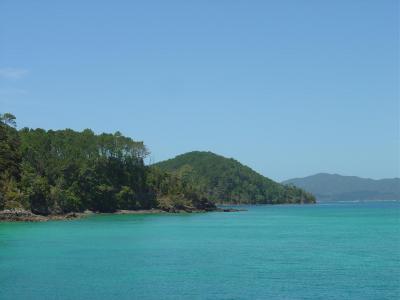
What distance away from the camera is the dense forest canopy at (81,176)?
11588cm

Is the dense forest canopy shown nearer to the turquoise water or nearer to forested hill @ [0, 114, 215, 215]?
forested hill @ [0, 114, 215, 215]

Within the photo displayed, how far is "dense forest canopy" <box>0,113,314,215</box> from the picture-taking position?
380ft

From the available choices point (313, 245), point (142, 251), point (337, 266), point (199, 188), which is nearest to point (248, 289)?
point (337, 266)

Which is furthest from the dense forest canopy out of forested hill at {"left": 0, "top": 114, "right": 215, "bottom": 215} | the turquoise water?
the turquoise water

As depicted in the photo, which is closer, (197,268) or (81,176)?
(197,268)

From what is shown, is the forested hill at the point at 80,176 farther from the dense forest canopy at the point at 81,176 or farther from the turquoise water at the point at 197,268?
the turquoise water at the point at 197,268

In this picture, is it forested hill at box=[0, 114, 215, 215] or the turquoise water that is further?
forested hill at box=[0, 114, 215, 215]

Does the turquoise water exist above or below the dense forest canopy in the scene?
below

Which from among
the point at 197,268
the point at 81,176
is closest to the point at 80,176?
the point at 81,176

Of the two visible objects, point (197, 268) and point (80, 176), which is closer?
point (197, 268)

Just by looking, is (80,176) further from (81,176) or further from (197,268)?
(197,268)

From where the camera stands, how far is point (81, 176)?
13938cm

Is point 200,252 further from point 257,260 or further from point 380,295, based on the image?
point 380,295

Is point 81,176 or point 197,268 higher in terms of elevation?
point 81,176
